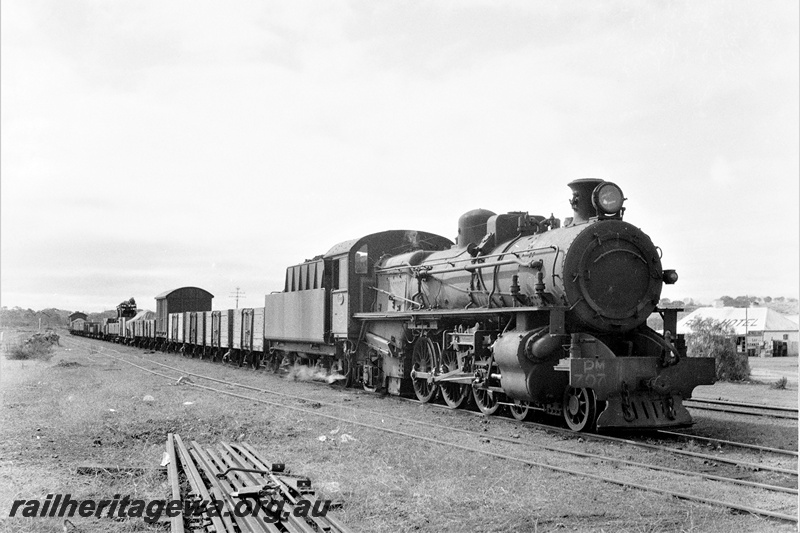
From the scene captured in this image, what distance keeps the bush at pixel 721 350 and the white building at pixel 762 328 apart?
66.7 feet

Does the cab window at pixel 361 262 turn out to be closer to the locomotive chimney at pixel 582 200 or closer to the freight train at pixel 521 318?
the freight train at pixel 521 318

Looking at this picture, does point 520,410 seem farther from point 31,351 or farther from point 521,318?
point 31,351

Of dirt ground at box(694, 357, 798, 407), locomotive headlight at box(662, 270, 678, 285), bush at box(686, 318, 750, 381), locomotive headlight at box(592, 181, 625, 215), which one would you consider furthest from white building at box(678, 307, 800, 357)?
locomotive headlight at box(592, 181, 625, 215)

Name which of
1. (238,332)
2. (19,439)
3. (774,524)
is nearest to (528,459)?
(774,524)

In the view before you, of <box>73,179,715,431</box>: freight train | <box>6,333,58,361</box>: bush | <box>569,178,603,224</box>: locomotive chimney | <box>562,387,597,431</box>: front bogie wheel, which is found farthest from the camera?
<box>6,333,58,361</box>: bush

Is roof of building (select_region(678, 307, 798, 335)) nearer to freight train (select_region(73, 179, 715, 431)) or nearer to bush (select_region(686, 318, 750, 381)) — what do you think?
bush (select_region(686, 318, 750, 381))

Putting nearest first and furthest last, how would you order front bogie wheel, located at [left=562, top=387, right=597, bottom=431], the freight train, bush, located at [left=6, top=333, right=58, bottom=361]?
the freight train → front bogie wheel, located at [left=562, top=387, right=597, bottom=431] → bush, located at [left=6, top=333, right=58, bottom=361]

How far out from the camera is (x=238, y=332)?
29.0 metres

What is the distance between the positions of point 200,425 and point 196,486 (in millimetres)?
4404

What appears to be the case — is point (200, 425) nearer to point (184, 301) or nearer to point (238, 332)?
point (238, 332)

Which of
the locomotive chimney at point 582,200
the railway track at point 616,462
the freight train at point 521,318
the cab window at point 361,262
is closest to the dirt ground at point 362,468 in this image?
the railway track at point 616,462

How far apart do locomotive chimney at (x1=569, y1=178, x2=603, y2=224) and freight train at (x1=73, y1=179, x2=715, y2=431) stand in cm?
2

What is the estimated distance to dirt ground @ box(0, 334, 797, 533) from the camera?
19.8ft

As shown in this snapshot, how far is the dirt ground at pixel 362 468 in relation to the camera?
19.8 feet
